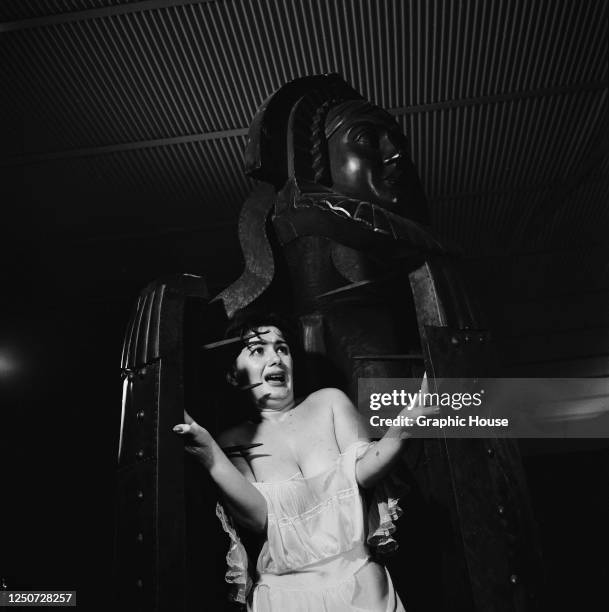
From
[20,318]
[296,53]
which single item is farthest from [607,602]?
[20,318]

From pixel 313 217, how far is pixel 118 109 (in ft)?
7.02

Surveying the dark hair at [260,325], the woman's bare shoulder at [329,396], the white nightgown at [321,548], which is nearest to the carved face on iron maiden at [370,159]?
the dark hair at [260,325]

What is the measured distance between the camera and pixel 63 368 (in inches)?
218

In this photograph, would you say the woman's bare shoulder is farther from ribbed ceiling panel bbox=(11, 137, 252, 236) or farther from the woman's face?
ribbed ceiling panel bbox=(11, 137, 252, 236)

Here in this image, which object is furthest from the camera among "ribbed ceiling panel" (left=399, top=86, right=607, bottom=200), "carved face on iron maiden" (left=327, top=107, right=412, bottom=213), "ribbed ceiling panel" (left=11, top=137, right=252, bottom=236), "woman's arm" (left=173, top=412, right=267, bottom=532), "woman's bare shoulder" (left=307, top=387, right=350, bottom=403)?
"ribbed ceiling panel" (left=11, top=137, right=252, bottom=236)

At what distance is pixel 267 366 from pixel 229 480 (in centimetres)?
47

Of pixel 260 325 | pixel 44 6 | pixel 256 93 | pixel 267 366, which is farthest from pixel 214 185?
pixel 267 366

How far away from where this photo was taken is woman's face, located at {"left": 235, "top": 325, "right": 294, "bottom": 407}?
2.23 metres

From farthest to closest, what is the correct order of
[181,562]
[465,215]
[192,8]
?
1. [465,215]
2. [192,8]
3. [181,562]

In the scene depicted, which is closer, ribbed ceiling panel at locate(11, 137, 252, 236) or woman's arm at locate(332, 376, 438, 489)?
woman's arm at locate(332, 376, 438, 489)

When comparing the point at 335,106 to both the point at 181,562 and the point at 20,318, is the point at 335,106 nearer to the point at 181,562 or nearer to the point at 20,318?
the point at 181,562

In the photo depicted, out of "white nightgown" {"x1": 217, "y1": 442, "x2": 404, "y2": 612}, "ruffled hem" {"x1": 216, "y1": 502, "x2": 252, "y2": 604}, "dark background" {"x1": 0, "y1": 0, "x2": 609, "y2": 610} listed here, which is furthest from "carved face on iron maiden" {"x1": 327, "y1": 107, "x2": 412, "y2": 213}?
"ruffled hem" {"x1": 216, "y1": 502, "x2": 252, "y2": 604}

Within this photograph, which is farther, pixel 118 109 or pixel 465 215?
pixel 465 215

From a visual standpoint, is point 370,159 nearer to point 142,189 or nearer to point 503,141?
point 503,141
